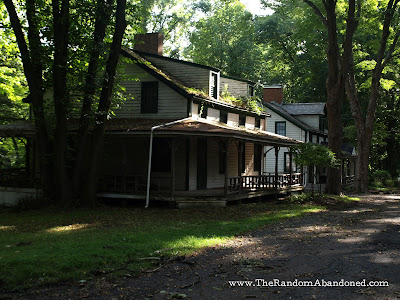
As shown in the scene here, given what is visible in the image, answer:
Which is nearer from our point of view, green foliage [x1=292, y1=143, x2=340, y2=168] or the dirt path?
the dirt path

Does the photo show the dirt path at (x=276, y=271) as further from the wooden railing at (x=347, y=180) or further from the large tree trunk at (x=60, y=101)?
the wooden railing at (x=347, y=180)

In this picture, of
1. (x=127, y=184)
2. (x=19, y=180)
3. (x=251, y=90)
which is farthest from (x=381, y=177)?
(x=19, y=180)

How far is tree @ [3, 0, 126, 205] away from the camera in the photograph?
685 inches

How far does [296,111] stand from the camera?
39812mm

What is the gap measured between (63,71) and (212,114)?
8626 millimetres

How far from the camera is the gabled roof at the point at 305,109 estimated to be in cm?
3934

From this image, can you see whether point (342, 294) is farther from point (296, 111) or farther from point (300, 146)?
point (296, 111)

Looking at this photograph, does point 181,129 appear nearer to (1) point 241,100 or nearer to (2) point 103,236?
(2) point 103,236

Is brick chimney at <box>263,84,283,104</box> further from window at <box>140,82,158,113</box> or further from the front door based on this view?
window at <box>140,82,158,113</box>

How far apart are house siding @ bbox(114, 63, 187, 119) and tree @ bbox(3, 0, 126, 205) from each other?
344 centimetres

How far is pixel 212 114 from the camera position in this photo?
23125 mm

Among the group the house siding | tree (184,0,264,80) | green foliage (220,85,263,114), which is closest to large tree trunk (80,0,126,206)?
the house siding

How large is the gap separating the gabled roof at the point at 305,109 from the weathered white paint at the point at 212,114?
17751mm

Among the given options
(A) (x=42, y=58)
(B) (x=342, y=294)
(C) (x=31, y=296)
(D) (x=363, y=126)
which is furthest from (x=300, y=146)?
(C) (x=31, y=296)
